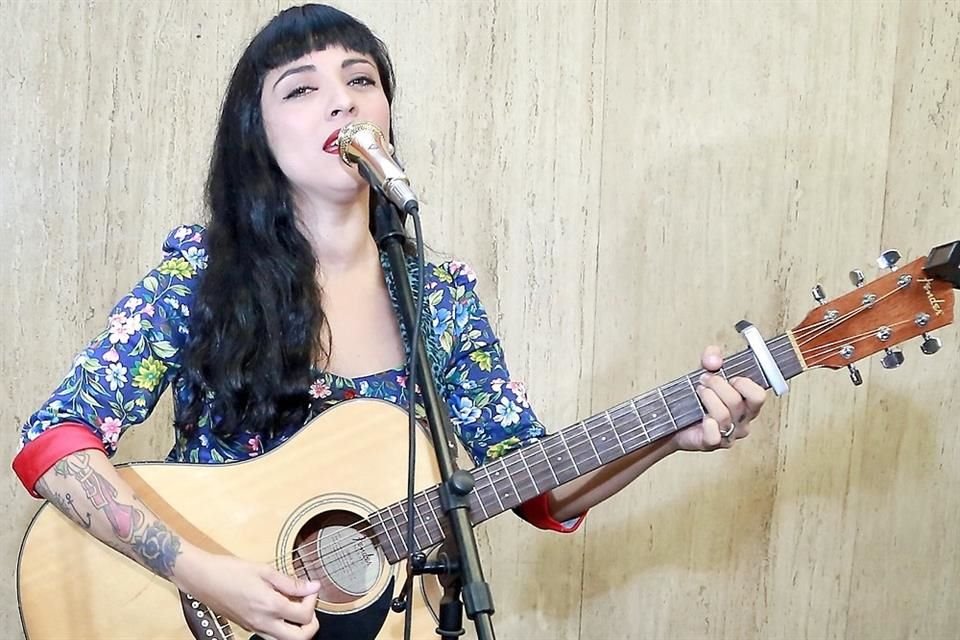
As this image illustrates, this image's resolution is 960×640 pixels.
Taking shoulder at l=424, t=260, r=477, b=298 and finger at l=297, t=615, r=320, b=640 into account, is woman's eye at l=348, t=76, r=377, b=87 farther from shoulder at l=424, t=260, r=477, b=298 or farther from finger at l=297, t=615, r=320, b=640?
finger at l=297, t=615, r=320, b=640

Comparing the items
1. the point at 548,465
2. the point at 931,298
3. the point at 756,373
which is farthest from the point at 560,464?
the point at 931,298

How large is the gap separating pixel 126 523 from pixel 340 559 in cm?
26

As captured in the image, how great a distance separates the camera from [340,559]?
3.99 feet

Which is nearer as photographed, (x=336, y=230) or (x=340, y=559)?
(x=340, y=559)

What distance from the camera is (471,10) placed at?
6.27ft

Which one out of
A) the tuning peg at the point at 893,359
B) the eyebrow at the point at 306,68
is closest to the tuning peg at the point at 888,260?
the tuning peg at the point at 893,359

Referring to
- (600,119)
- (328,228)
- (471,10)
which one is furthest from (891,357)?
(471,10)

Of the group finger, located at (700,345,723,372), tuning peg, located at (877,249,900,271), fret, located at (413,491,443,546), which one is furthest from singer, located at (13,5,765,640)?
tuning peg, located at (877,249,900,271)

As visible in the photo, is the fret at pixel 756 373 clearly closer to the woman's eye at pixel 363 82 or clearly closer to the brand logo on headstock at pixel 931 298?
the brand logo on headstock at pixel 931 298

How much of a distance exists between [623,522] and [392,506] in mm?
929

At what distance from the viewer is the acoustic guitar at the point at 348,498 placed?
1184mm

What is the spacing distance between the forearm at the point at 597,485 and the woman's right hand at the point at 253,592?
1.38 ft

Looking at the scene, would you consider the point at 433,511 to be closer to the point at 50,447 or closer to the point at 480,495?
the point at 480,495

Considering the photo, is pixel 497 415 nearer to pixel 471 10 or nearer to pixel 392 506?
pixel 392 506
